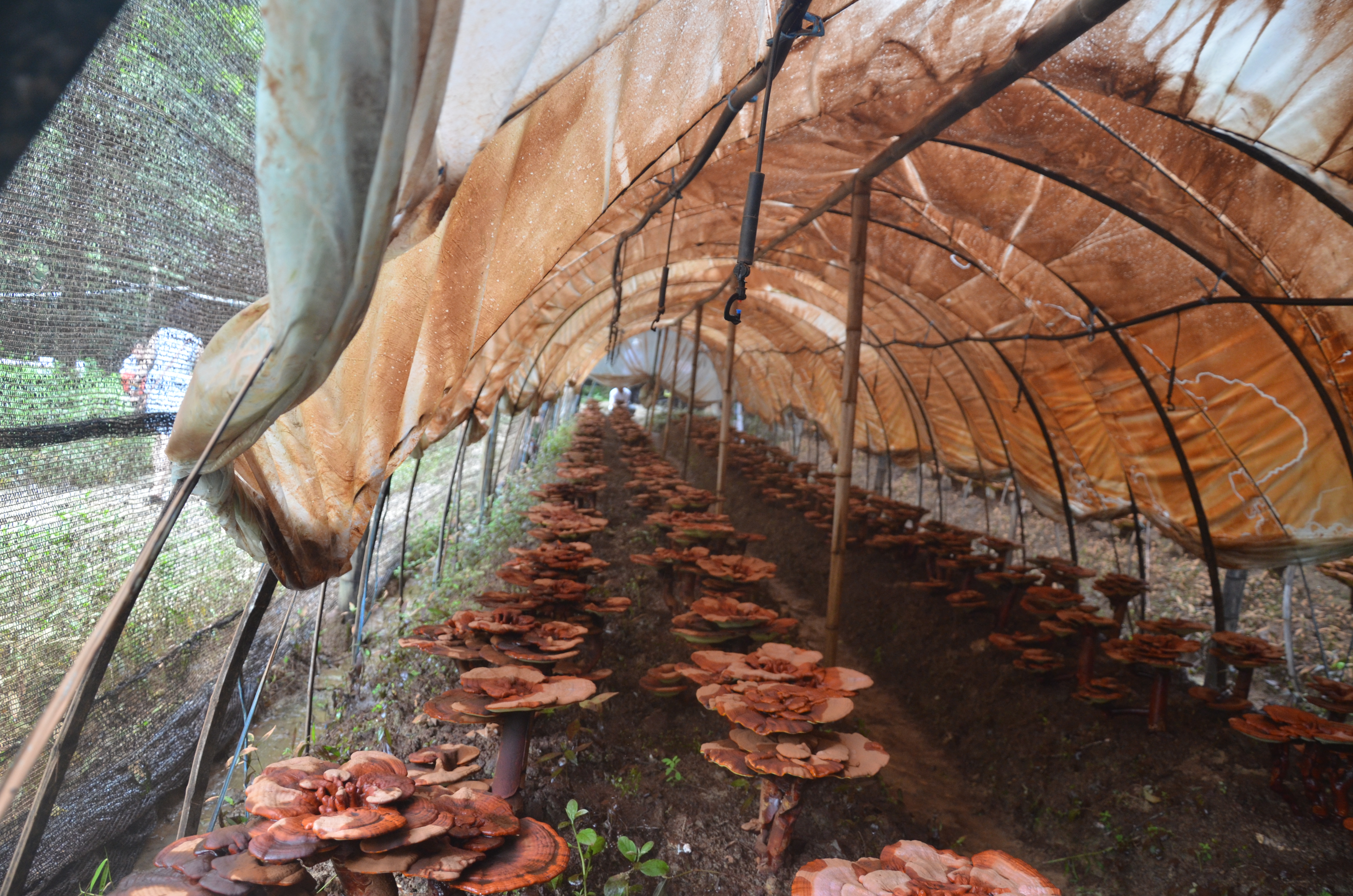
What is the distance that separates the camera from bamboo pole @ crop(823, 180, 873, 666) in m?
4.67

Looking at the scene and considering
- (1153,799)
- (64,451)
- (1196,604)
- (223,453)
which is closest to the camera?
(223,453)

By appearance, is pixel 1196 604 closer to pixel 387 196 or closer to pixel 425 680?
pixel 425 680

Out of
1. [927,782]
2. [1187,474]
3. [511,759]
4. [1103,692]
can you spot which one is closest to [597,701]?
[511,759]

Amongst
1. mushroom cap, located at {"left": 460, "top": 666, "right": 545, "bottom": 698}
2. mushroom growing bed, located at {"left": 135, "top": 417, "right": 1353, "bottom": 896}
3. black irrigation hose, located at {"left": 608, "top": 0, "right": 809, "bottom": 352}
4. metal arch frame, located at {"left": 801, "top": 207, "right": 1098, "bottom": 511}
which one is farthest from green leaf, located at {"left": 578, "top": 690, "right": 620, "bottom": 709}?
metal arch frame, located at {"left": 801, "top": 207, "right": 1098, "bottom": 511}

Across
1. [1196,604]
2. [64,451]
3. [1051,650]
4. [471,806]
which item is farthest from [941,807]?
[1196,604]

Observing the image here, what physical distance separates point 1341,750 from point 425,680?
5.35 m

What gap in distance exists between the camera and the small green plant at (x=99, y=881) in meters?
2.24

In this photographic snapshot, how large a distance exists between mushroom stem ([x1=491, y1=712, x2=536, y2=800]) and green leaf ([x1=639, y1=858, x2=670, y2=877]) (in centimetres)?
60

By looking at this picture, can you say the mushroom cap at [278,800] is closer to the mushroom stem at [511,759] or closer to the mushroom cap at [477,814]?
the mushroom cap at [477,814]

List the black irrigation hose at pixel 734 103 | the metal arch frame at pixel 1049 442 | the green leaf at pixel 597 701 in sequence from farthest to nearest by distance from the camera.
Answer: the metal arch frame at pixel 1049 442 < the green leaf at pixel 597 701 < the black irrigation hose at pixel 734 103

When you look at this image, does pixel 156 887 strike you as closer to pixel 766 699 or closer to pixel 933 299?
pixel 766 699

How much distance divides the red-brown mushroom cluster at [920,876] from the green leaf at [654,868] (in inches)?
35.4

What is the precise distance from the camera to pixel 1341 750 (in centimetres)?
331

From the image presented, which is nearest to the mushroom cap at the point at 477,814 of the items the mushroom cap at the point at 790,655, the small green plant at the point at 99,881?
the mushroom cap at the point at 790,655
